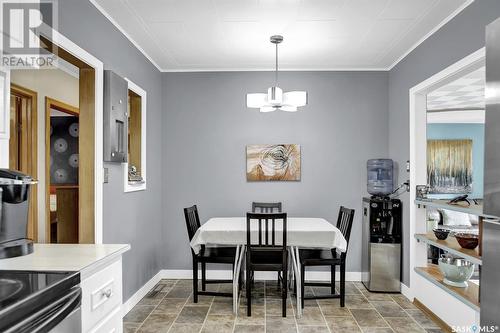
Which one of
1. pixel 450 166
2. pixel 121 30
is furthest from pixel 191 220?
pixel 450 166

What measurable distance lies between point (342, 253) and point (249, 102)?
5.65 feet

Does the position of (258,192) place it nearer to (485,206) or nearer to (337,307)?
(337,307)

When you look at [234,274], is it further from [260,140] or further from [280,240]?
[260,140]

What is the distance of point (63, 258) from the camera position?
5.34 ft

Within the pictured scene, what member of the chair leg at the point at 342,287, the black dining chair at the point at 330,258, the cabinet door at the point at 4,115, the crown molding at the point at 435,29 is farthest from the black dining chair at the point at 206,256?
the crown molding at the point at 435,29

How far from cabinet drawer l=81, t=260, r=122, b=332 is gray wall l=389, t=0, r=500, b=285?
2804 millimetres

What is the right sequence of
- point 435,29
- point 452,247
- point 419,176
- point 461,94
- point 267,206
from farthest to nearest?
point 461,94
point 267,206
point 419,176
point 435,29
point 452,247

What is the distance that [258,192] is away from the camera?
449cm

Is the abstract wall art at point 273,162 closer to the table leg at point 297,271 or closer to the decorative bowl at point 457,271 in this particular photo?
the table leg at point 297,271

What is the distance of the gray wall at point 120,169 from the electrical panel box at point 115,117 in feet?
0.45

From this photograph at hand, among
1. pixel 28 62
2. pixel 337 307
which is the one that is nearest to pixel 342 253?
pixel 337 307

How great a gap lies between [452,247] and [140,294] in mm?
3000

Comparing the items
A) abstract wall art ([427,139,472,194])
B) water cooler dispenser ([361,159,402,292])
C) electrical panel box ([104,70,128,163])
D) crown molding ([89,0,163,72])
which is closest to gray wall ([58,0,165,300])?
crown molding ([89,0,163,72])

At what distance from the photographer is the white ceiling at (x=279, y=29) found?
2.78 meters
